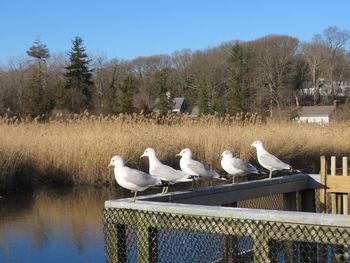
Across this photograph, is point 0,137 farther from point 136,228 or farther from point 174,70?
point 174,70

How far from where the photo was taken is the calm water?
745 centimetres

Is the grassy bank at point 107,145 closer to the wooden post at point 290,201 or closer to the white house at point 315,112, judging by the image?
the wooden post at point 290,201

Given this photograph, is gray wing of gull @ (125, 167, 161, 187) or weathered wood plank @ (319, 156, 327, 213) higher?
gray wing of gull @ (125, 167, 161, 187)

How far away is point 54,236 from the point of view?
843cm

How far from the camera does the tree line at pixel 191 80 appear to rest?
120ft

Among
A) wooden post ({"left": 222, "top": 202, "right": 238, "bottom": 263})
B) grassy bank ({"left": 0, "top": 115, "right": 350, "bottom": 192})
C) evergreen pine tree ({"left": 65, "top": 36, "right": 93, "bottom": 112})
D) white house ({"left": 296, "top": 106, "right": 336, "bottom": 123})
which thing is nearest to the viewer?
wooden post ({"left": 222, "top": 202, "right": 238, "bottom": 263})

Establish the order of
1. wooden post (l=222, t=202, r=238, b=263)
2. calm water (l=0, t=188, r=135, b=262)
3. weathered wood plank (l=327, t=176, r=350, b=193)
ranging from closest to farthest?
wooden post (l=222, t=202, r=238, b=263) → weathered wood plank (l=327, t=176, r=350, b=193) → calm water (l=0, t=188, r=135, b=262)

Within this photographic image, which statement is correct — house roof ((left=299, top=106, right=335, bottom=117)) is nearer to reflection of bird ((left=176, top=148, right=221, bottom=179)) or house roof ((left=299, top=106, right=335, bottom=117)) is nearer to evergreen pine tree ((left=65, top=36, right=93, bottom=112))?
evergreen pine tree ((left=65, top=36, right=93, bottom=112))

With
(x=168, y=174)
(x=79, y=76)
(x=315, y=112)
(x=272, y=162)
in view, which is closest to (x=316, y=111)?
(x=315, y=112)

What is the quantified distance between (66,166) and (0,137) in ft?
5.73

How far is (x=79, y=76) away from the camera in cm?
4216

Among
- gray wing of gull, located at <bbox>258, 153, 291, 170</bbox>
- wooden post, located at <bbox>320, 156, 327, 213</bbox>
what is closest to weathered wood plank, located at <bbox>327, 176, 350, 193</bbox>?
wooden post, located at <bbox>320, 156, 327, 213</bbox>

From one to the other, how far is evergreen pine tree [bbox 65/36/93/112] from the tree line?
2.8 inches

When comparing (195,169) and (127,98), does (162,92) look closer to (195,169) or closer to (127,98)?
→ (127,98)
